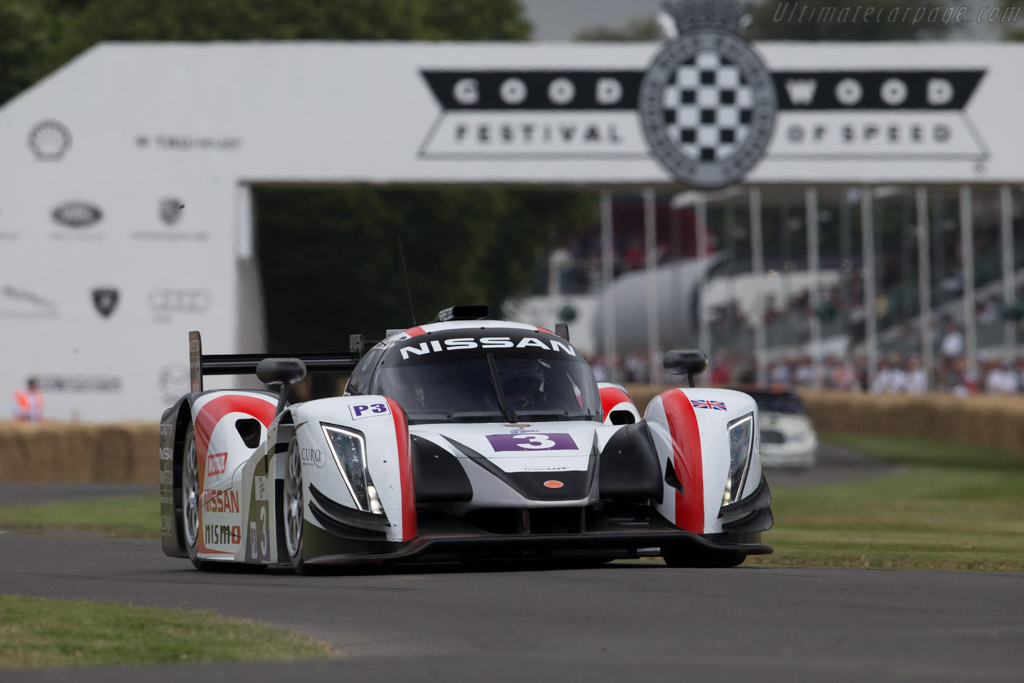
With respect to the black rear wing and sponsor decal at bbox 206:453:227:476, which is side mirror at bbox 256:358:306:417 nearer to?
sponsor decal at bbox 206:453:227:476

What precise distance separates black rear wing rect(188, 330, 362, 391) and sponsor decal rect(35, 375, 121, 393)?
657 inches

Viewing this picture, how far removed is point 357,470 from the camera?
33.9ft

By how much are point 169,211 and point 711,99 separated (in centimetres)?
841

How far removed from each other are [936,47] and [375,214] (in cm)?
1458

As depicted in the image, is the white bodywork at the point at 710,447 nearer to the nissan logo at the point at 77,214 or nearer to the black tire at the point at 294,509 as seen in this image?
the black tire at the point at 294,509

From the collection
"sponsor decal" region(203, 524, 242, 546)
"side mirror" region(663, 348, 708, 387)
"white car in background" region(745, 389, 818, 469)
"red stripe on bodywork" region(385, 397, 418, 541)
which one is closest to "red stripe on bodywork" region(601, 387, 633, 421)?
"side mirror" region(663, 348, 708, 387)

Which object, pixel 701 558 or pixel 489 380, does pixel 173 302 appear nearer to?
pixel 489 380

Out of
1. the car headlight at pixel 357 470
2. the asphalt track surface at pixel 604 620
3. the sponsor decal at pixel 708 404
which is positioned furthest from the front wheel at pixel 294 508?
the sponsor decal at pixel 708 404

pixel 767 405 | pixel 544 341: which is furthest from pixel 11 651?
pixel 767 405

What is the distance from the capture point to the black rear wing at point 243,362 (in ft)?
43.4

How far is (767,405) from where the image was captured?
34.5 meters

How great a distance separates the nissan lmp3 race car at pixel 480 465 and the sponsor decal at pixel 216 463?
0.02m

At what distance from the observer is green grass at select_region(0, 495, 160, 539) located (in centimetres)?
1877

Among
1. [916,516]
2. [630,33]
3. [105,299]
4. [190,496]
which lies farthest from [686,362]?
[630,33]
